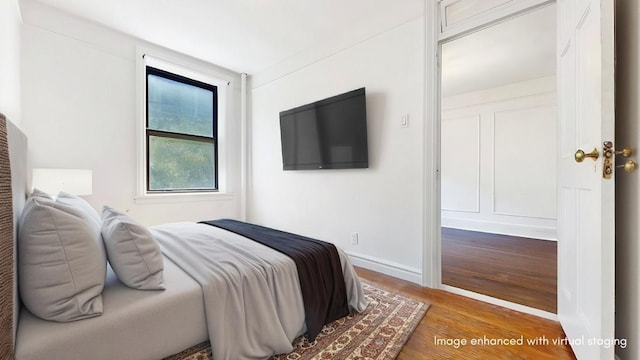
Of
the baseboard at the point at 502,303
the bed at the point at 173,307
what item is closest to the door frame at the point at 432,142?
the baseboard at the point at 502,303

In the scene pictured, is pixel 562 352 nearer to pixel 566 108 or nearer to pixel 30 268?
pixel 566 108

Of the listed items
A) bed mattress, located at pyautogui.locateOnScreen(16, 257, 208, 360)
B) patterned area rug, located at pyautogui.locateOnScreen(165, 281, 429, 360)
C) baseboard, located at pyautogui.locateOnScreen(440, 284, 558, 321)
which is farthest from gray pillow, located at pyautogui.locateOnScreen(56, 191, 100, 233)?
baseboard, located at pyautogui.locateOnScreen(440, 284, 558, 321)

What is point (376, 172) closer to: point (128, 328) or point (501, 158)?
point (128, 328)

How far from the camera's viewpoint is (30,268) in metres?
0.91

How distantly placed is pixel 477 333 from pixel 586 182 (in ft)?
3.46

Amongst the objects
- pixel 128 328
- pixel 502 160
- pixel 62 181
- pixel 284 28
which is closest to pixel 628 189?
pixel 128 328

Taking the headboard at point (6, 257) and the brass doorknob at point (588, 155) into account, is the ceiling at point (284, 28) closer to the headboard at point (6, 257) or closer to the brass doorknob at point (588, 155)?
the brass doorknob at point (588, 155)

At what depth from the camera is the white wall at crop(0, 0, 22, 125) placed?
1.72 meters

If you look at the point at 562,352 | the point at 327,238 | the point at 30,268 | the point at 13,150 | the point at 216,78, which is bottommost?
the point at 562,352

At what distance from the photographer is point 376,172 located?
2697 millimetres

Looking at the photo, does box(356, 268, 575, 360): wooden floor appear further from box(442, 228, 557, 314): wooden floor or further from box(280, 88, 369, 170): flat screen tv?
box(280, 88, 369, 170): flat screen tv

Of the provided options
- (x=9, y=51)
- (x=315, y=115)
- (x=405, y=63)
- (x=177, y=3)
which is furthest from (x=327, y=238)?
(x=9, y=51)

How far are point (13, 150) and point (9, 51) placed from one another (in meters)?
1.71

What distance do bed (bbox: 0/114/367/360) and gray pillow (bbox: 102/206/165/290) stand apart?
4 centimetres
